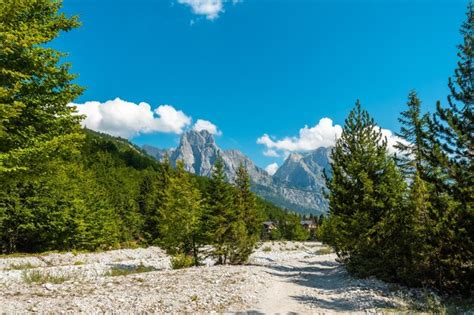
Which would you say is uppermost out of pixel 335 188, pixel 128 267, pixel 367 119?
pixel 367 119

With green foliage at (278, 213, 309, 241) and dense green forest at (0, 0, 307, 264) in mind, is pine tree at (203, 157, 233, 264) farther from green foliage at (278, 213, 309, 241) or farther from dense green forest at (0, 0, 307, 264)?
green foliage at (278, 213, 309, 241)

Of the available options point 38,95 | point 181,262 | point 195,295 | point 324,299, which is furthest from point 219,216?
point 38,95

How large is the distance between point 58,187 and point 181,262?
84.2ft

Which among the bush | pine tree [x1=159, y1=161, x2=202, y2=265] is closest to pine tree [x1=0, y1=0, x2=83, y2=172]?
pine tree [x1=159, y1=161, x2=202, y2=265]

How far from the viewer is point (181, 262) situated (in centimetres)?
2662

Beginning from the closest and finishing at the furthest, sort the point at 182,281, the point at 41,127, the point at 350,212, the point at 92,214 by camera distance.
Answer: the point at 41,127
the point at 182,281
the point at 350,212
the point at 92,214

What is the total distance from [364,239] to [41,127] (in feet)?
59.9

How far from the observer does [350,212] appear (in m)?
22.8

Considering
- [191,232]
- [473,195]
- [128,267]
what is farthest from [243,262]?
[473,195]

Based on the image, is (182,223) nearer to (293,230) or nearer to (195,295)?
(195,295)

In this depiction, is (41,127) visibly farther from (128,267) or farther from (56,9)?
(128,267)

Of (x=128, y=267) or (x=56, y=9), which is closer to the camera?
(x=56, y=9)

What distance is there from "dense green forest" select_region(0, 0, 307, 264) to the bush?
19cm

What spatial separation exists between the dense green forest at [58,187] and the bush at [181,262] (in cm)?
19
